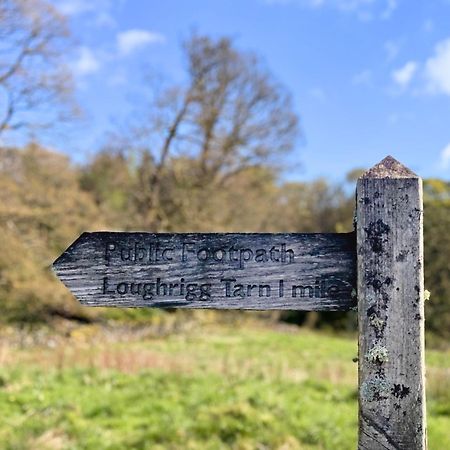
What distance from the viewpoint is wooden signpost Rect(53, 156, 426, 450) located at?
2.16 m

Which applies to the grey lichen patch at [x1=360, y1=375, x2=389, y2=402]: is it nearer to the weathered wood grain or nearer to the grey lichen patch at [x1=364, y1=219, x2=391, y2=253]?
the weathered wood grain

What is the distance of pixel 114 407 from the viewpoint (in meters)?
6.61

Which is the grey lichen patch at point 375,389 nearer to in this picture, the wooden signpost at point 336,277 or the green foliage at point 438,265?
the wooden signpost at point 336,277

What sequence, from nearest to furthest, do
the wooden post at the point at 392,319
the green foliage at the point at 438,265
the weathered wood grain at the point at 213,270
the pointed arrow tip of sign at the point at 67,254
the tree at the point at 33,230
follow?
the wooden post at the point at 392,319 < the weathered wood grain at the point at 213,270 < the pointed arrow tip of sign at the point at 67,254 < the tree at the point at 33,230 < the green foliage at the point at 438,265

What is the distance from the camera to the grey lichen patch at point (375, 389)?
7.08 feet

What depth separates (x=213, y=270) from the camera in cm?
237

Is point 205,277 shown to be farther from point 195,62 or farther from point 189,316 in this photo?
point 195,62

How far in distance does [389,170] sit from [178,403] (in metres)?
5.20

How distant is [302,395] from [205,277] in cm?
533

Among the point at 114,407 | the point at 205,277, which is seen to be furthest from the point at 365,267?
the point at 114,407

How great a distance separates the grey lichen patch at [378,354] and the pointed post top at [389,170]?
2.11 ft

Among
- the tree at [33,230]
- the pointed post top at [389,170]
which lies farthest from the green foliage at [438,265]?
the pointed post top at [389,170]

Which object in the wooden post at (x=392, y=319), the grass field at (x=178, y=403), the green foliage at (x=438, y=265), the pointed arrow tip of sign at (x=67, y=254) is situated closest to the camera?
the wooden post at (x=392, y=319)

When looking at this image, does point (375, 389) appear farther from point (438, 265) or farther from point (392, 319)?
point (438, 265)
